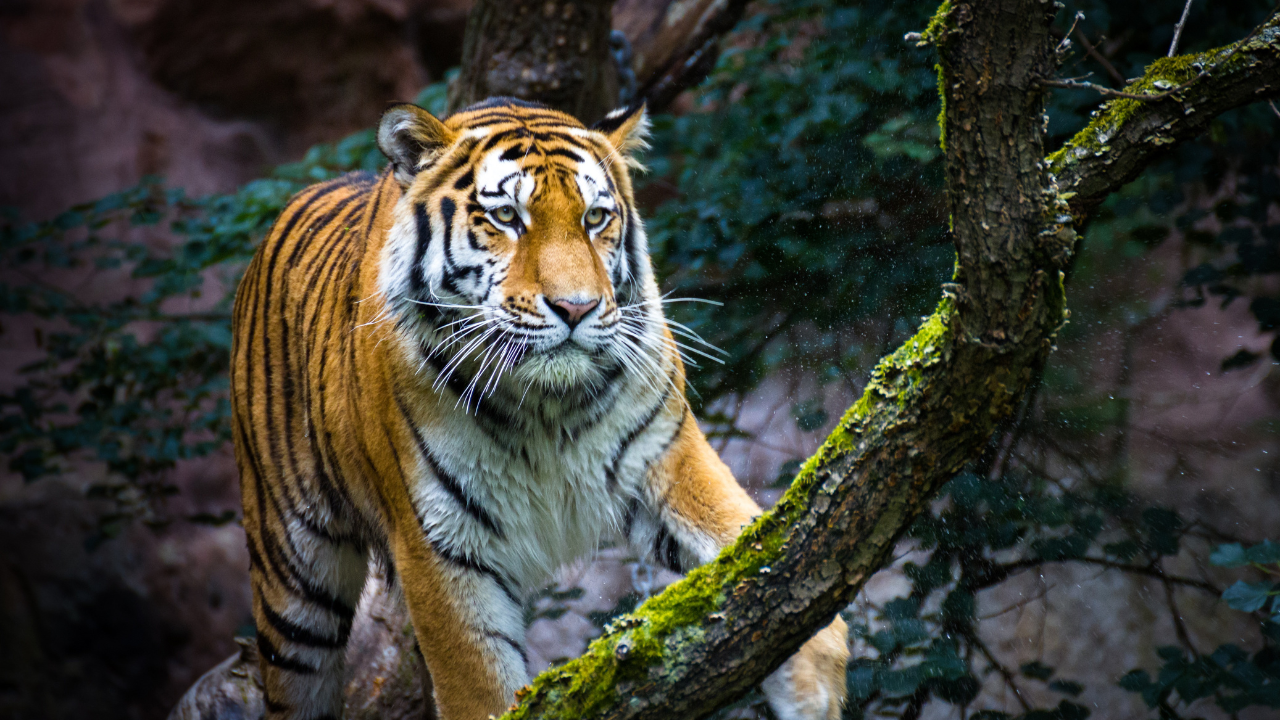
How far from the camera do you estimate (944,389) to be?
1.31 m

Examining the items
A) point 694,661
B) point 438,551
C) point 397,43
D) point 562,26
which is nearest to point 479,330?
point 438,551

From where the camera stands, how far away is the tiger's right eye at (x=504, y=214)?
79.1 inches

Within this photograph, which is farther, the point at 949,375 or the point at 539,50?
the point at 539,50

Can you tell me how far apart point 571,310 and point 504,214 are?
31cm

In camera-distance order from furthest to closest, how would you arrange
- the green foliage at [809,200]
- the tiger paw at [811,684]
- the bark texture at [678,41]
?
the bark texture at [678,41]
the green foliage at [809,200]
the tiger paw at [811,684]

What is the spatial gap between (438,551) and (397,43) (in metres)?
5.38

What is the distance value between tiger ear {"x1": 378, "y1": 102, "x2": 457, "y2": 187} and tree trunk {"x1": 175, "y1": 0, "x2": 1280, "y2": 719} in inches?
45.0

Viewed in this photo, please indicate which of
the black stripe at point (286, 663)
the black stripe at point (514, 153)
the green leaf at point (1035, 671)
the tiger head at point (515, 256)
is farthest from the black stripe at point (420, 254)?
the green leaf at point (1035, 671)

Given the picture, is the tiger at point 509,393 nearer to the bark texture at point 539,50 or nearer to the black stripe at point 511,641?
the black stripe at point 511,641

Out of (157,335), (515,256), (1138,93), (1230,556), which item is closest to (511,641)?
(515,256)

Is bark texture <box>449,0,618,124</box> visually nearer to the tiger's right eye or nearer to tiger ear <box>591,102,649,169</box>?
tiger ear <box>591,102,649,169</box>

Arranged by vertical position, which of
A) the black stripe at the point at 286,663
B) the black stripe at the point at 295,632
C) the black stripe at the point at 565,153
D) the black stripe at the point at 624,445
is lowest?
the black stripe at the point at 286,663

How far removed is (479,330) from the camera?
6.65ft

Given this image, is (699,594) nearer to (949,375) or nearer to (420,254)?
(949,375)
